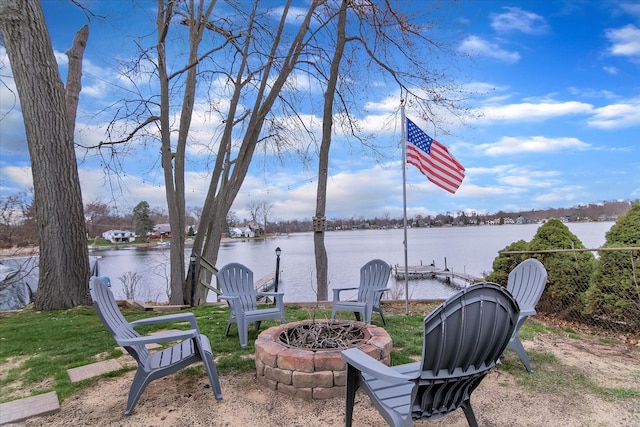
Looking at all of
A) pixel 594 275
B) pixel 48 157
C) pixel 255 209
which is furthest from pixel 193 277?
pixel 255 209

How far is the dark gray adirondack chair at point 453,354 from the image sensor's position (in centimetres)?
147

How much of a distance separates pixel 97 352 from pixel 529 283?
401 cm

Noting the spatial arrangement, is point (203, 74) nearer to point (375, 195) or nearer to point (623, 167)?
point (375, 195)

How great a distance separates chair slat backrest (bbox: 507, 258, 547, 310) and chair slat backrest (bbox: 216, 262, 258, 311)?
2.64 metres

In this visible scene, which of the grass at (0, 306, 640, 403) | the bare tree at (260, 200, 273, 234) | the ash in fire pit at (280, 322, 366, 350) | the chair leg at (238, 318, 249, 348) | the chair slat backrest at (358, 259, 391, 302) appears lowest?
the grass at (0, 306, 640, 403)

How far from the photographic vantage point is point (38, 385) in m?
2.66

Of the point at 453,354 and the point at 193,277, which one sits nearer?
the point at 453,354

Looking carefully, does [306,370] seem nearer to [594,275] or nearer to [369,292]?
[369,292]

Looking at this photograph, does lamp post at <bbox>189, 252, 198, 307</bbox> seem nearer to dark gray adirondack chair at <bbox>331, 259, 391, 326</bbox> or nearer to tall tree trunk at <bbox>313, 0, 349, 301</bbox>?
tall tree trunk at <bbox>313, 0, 349, 301</bbox>

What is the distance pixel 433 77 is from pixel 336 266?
1030cm

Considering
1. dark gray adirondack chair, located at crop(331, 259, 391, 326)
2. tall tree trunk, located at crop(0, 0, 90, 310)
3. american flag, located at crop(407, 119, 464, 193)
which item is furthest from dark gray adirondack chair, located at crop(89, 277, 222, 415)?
tall tree trunk, located at crop(0, 0, 90, 310)

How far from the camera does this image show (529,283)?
297cm

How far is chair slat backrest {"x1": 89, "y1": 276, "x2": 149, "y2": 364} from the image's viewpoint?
81.7 inches

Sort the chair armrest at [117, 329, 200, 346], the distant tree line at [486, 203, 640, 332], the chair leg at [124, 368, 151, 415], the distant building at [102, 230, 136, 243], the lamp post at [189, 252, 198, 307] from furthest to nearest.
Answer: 1. the distant building at [102, 230, 136, 243]
2. the lamp post at [189, 252, 198, 307]
3. the distant tree line at [486, 203, 640, 332]
4. the chair leg at [124, 368, 151, 415]
5. the chair armrest at [117, 329, 200, 346]
